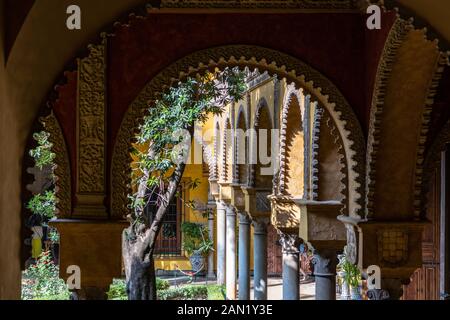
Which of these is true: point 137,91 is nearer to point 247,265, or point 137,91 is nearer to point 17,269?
point 17,269

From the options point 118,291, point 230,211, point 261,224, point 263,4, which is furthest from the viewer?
point 230,211

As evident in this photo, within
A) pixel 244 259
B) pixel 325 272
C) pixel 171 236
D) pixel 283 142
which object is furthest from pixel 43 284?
pixel 171 236

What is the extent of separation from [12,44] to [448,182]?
25.4ft

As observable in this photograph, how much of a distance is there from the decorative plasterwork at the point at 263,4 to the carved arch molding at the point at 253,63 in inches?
16.7

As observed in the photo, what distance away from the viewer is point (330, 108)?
8.45 meters

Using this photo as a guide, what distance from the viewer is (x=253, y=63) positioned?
8461mm

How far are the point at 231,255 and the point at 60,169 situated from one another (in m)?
12.5

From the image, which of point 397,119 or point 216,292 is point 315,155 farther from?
point 216,292

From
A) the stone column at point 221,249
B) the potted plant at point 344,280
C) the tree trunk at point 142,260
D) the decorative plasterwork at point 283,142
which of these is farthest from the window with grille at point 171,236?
the decorative plasterwork at point 283,142

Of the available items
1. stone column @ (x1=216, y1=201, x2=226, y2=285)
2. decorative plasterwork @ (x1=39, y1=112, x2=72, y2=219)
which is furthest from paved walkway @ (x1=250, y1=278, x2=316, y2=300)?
decorative plasterwork @ (x1=39, y1=112, x2=72, y2=219)

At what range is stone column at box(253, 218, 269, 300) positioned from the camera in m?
16.5

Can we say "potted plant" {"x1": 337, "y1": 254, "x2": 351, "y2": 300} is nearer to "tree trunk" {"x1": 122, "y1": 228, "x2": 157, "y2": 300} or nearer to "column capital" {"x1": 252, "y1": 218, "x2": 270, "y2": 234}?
"column capital" {"x1": 252, "y1": 218, "x2": 270, "y2": 234}

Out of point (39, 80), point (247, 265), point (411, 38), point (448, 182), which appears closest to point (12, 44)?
point (39, 80)
